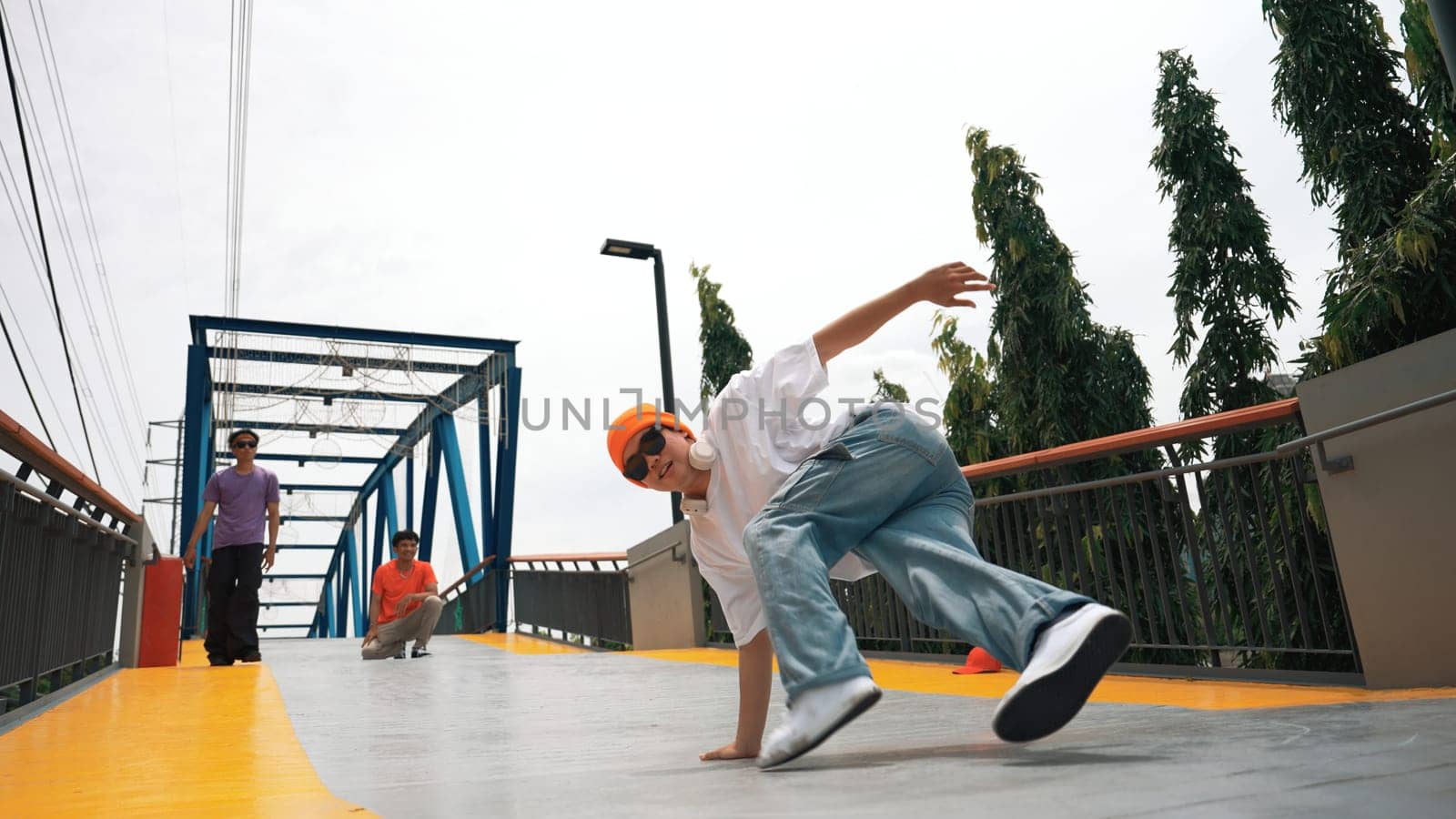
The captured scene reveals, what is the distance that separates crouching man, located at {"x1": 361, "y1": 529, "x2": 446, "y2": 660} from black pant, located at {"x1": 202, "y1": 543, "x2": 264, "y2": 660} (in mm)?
1222

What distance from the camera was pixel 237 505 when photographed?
7.34 m

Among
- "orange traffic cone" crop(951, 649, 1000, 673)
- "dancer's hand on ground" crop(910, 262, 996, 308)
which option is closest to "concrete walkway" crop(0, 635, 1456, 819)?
"orange traffic cone" crop(951, 649, 1000, 673)

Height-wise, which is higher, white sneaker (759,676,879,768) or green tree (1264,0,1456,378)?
green tree (1264,0,1456,378)

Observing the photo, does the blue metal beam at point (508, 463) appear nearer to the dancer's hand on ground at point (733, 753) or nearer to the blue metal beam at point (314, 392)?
the blue metal beam at point (314, 392)

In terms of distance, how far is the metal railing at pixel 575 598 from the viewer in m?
10.4

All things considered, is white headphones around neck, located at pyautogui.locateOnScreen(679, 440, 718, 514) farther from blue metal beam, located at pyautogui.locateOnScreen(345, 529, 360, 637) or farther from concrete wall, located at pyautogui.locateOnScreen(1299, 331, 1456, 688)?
blue metal beam, located at pyautogui.locateOnScreen(345, 529, 360, 637)

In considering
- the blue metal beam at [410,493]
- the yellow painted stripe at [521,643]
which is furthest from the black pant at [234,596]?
the blue metal beam at [410,493]

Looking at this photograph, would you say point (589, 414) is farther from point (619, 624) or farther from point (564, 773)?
point (564, 773)

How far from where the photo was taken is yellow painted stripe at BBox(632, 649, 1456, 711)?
2941 millimetres

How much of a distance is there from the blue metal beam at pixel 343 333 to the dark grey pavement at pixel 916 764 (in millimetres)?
13727

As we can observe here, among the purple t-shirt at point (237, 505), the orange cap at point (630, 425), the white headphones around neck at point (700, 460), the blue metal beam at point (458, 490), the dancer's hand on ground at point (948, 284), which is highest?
the blue metal beam at point (458, 490)

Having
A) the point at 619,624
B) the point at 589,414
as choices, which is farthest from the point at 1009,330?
the point at 619,624

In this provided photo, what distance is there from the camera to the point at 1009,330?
15.6 metres

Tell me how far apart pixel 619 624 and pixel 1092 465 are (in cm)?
790
